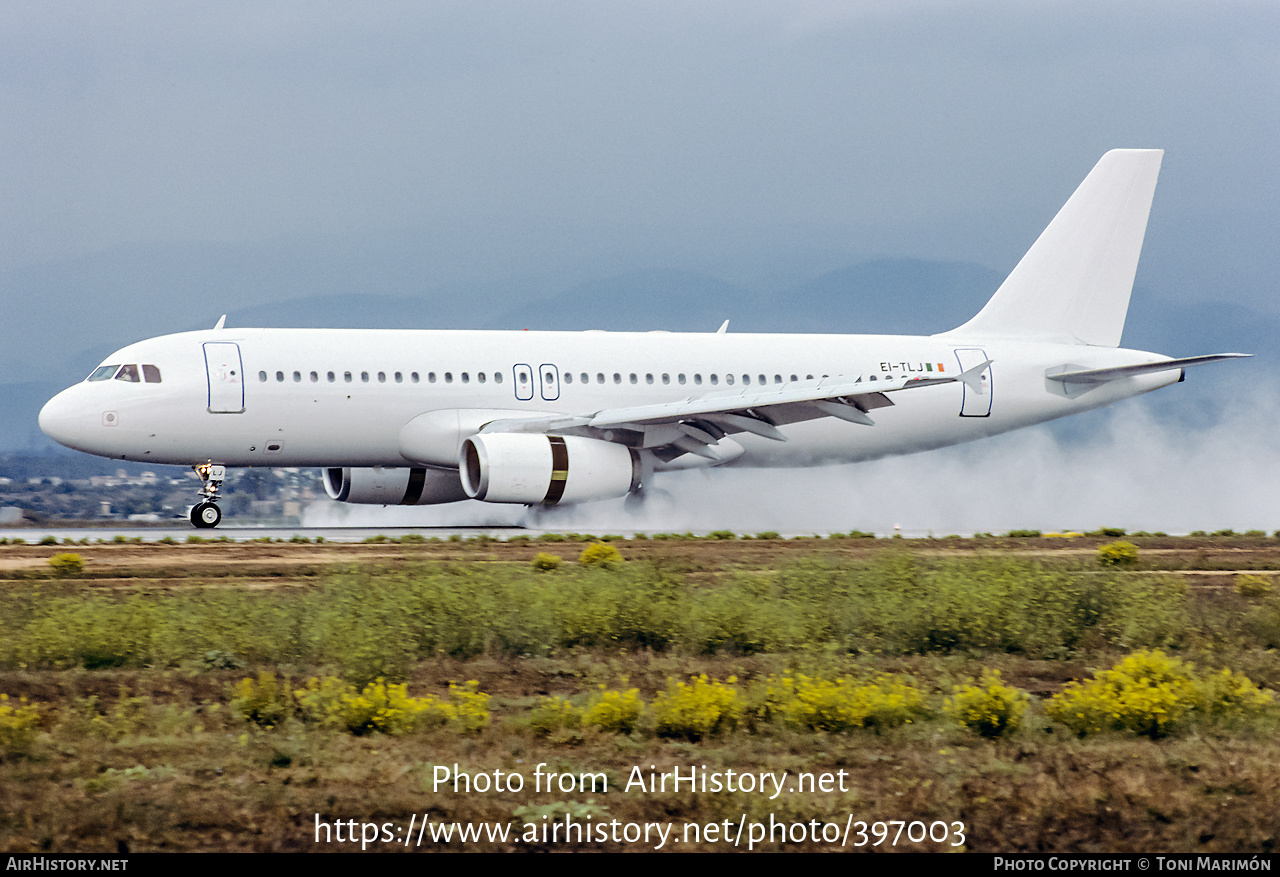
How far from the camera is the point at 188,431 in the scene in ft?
93.7

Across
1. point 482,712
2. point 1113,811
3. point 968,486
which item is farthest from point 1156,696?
point 968,486

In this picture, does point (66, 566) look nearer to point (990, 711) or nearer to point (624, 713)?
point (624, 713)

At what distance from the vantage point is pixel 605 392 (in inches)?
1257

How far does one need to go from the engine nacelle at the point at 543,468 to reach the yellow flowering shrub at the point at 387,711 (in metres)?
16.6

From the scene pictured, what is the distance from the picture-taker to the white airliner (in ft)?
94.1

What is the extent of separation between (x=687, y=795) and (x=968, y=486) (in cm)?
3138

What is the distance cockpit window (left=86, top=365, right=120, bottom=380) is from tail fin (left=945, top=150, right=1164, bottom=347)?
64.3 ft

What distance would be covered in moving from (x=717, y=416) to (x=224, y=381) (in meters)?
9.92

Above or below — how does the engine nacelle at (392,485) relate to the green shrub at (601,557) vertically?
above

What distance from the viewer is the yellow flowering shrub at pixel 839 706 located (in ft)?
37.9

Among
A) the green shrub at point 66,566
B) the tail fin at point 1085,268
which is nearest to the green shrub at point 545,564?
the green shrub at point 66,566

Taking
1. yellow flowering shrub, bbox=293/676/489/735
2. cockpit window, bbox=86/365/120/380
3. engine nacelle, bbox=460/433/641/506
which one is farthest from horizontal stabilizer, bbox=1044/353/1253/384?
yellow flowering shrub, bbox=293/676/489/735

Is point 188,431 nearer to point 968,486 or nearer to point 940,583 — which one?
point 940,583

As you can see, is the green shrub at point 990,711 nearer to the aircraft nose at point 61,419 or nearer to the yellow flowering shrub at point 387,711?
the yellow flowering shrub at point 387,711
